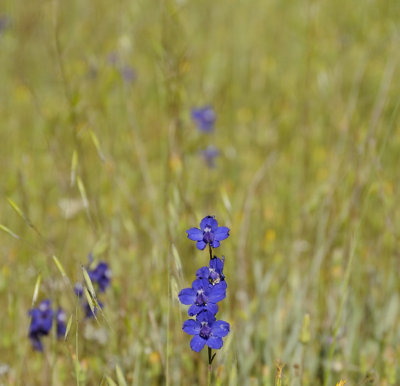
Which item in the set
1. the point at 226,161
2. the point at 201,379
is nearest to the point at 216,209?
the point at 226,161

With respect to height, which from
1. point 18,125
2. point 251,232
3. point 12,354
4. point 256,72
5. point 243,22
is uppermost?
point 243,22

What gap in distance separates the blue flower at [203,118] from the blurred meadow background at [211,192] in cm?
7

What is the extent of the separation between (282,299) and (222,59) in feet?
8.42

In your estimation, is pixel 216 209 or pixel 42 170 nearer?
pixel 216 209

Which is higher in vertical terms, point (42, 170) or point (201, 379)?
point (42, 170)

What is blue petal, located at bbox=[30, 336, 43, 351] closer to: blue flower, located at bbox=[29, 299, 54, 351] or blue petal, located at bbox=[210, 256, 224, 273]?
blue flower, located at bbox=[29, 299, 54, 351]

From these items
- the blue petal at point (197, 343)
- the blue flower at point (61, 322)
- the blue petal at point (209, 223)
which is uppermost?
the blue flower at point (61, 322)

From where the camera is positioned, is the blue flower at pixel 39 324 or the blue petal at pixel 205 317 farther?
the blue flower at pixel 39 324

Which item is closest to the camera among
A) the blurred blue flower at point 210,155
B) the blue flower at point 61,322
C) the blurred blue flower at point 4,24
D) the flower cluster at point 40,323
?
the flower cluster at point 40,323

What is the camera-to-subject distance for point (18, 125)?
3.73m

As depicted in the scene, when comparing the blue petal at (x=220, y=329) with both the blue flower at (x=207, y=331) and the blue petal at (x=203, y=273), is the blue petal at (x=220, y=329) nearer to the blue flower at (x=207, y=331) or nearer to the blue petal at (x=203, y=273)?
the blue flower at (x=207, y=331)

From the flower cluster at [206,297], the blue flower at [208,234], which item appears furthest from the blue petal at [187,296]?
the blue flower at [208,234]

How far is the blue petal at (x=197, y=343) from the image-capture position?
1155 millimetres

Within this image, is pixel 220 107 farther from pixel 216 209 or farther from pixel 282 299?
pixel 282 299
